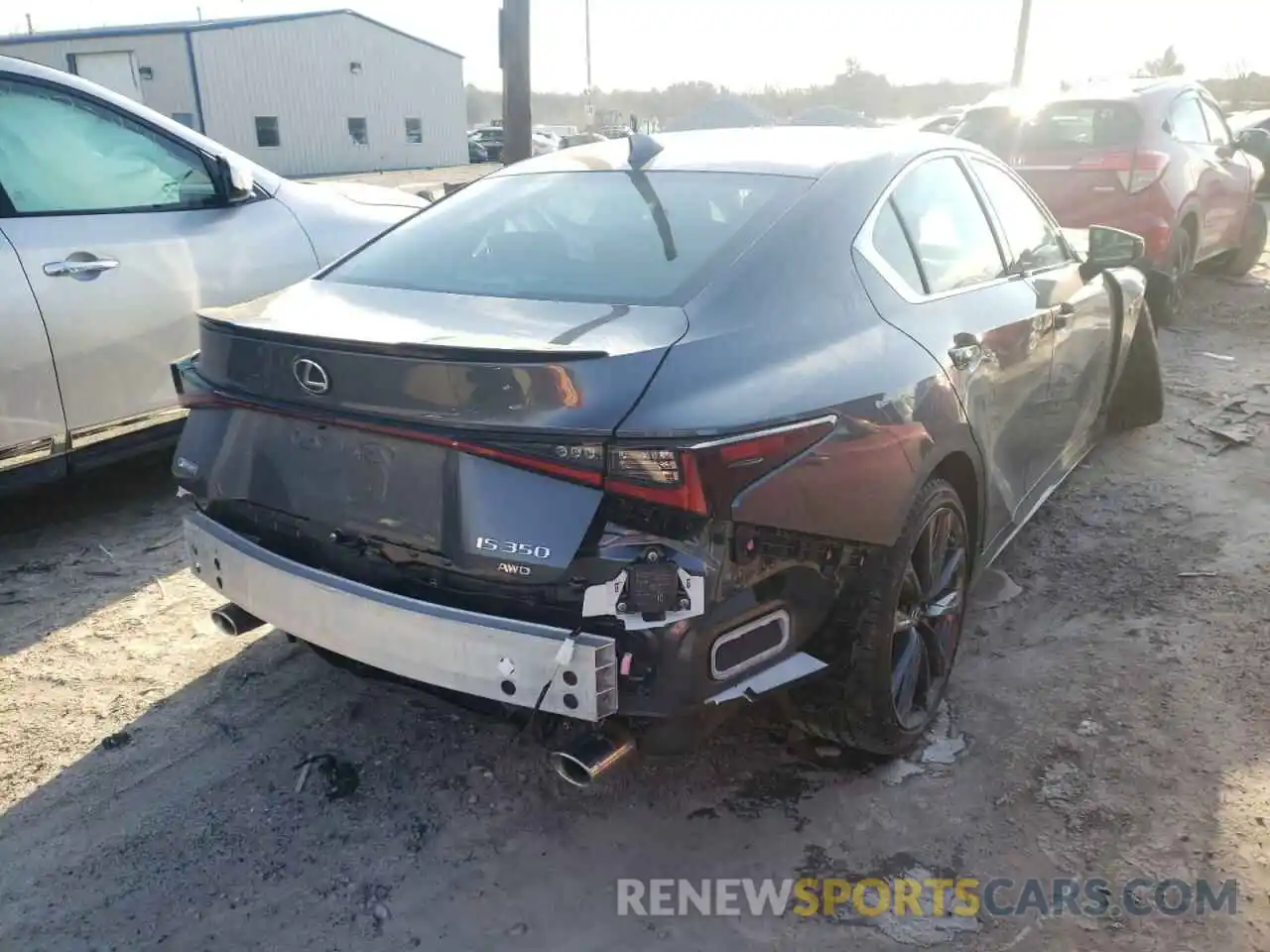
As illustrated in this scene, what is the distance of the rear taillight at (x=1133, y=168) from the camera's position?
6922mm

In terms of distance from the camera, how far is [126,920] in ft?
7.55

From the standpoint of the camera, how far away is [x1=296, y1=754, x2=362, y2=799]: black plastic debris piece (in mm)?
2723

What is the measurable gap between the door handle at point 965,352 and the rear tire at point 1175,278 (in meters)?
3.78

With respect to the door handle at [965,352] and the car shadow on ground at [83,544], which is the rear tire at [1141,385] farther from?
the car shadow on ground at [83,544]

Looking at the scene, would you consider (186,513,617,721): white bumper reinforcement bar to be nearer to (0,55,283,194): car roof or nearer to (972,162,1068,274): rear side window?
(972,162,1068,274): rear side window

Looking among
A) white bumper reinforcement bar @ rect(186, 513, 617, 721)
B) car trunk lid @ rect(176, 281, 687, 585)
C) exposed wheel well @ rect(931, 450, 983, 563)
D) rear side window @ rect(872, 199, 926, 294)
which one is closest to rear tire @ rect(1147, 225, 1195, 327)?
exposed wheel well @ rect(931, 450, 983, 563)

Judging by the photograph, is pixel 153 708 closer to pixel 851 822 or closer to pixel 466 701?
pixel 466 701

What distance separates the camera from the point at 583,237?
2871mm

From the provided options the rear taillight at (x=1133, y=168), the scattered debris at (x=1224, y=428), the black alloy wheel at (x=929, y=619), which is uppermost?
the rear taillight at (x=1133, y=168)

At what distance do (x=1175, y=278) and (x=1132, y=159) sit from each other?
1013 millimetres

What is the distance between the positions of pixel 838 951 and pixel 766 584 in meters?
0.80

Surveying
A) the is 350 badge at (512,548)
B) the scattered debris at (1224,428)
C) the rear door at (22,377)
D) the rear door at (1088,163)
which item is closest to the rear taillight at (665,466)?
the is 350 badge at (512,548)

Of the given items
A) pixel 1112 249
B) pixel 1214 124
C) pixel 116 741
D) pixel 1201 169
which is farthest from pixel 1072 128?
pixel 116 741

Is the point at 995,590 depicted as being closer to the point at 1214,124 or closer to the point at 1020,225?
the point at 1020,225
